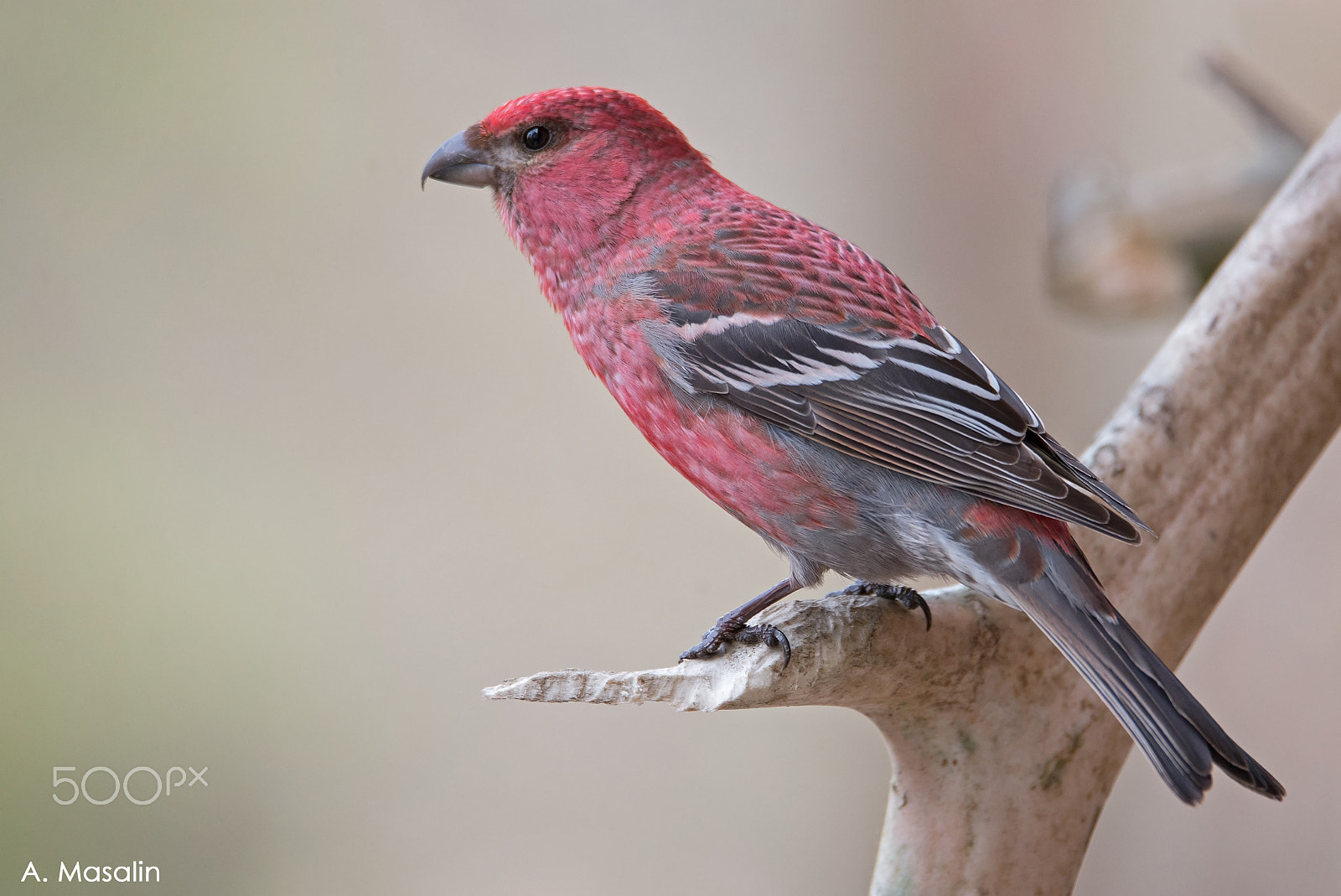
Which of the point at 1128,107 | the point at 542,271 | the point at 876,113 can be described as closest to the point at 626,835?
Answer: the point at 542,271

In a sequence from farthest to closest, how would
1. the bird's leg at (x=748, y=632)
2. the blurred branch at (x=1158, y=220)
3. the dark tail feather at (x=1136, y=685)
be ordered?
the blurred branch at (x=1158, y=220) < the bird's leg at (x=748, y=632) < the dark tail feather at (x=1136, y=685)

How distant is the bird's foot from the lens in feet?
5.52

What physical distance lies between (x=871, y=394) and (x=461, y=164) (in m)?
0.78

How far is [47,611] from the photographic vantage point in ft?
11.0

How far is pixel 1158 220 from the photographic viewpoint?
351cm

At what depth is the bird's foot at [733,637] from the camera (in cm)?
168

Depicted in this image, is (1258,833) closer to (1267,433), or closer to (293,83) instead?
(1267,433)

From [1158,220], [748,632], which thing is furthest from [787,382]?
[1158,220]

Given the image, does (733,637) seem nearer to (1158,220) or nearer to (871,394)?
(871,394)

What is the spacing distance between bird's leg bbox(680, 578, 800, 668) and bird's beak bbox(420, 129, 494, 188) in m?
0.84

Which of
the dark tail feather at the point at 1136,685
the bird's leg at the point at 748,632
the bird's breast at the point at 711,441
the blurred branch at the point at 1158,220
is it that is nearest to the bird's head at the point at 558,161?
the bird's breast at the point at 711,441

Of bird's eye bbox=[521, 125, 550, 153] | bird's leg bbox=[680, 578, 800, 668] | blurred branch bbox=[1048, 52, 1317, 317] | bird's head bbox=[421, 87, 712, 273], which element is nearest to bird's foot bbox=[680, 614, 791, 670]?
bird's leg bbox=[680, 578, 800, 668]

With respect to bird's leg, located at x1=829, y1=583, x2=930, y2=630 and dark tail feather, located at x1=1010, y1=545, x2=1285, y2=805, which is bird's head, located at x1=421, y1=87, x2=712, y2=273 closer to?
bird's leg, located at x1=829, y1=583, x2=930, y2=630

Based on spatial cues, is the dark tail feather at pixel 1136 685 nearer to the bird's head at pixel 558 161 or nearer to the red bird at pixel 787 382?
the red bird at pixel 787 382
